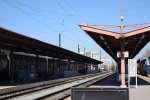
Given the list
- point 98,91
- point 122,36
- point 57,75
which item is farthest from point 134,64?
point 57,75

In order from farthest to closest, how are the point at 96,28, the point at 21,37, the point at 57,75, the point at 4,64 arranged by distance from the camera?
the point at 57,75 < the point at 4,64 < the point at 21,37 < the point at 96,28

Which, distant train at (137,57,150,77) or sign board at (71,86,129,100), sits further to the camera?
distant train at (137,57,150,77)

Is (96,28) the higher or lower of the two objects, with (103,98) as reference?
higher

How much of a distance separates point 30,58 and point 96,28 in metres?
26.9

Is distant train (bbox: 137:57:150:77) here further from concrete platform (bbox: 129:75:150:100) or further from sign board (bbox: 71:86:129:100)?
sign board (bbox: 71:86:129:100)

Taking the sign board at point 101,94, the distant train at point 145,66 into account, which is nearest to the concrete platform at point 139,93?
the sign board at point 101,94

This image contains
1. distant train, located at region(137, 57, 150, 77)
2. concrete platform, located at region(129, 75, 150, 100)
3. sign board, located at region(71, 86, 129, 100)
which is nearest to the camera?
sign board, located at region(71, 86, 129, 100)

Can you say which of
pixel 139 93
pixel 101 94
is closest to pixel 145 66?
pixel 139 93

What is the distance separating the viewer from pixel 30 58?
164 ft

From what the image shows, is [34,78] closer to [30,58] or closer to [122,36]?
[30,58]

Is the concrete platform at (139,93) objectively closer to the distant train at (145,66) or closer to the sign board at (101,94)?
the sign board at (101,94)

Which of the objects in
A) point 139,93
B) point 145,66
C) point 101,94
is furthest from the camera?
point 145,66

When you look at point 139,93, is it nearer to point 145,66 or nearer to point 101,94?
point 101,94

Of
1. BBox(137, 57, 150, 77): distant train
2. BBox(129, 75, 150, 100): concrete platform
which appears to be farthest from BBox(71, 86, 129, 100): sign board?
BBox(137, 57, 150, 77): distant train
